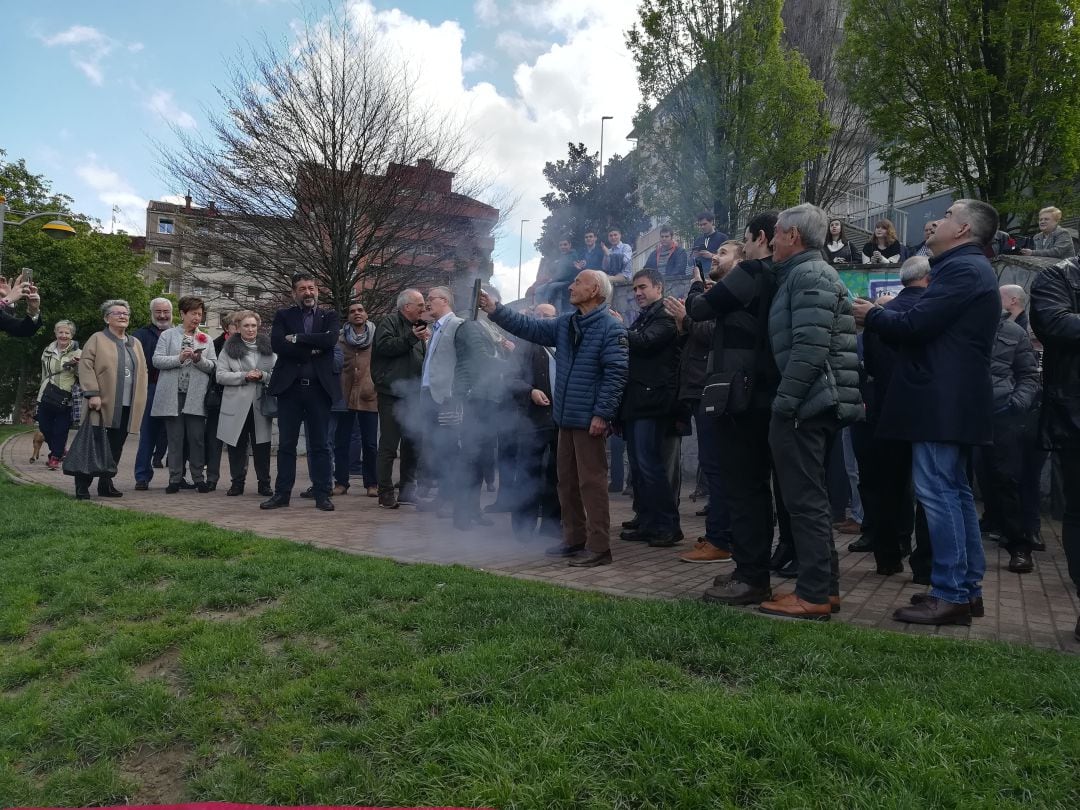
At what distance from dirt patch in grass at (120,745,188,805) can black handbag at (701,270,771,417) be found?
9.75 feet

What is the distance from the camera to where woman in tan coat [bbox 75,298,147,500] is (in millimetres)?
8052

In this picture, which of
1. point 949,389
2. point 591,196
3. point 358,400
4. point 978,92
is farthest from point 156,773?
point 591,196

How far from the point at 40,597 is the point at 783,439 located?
170 inches

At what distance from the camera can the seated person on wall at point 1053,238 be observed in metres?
10.2

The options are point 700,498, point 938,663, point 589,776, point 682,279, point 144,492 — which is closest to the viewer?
point 589,776

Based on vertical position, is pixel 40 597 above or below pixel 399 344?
below

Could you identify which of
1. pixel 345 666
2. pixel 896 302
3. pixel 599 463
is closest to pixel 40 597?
pixel 345 666

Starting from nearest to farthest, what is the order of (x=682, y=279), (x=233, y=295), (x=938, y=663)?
(x=938, y=663)
(x=682, y=279)
(x=233, y=295)

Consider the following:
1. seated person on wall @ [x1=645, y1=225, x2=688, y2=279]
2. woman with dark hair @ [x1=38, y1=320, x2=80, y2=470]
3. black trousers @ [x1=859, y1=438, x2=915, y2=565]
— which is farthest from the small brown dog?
black trousers @ [x1=859, y1=438, x2=915, y2=565]

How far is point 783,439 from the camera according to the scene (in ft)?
13.6

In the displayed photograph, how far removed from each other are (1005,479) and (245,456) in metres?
7.65

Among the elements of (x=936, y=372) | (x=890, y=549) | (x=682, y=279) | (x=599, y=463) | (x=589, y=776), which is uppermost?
(x=682, y=279)

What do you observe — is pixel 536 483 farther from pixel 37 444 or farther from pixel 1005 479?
pixel 37 444

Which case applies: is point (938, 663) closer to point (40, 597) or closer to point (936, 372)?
point (936, 372)
